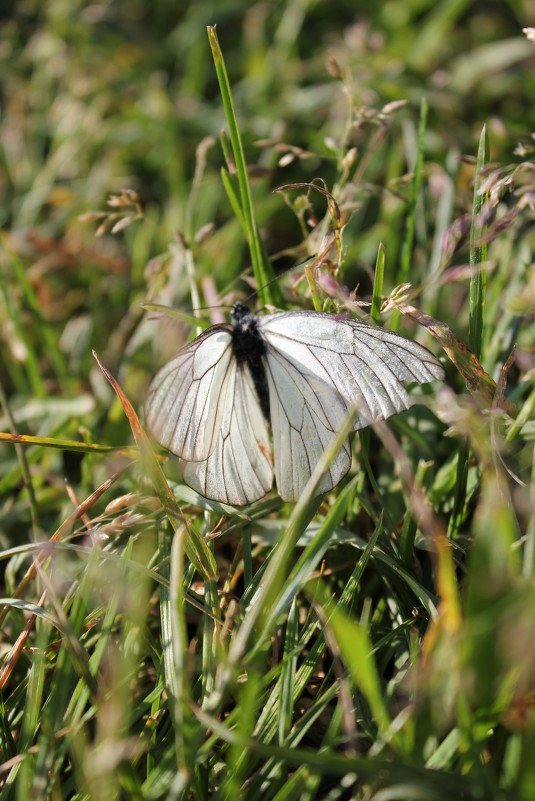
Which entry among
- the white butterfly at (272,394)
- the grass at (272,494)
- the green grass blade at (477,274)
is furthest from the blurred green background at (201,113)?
→ the green grass blade at (477,274)

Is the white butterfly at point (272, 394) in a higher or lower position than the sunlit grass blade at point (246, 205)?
lower

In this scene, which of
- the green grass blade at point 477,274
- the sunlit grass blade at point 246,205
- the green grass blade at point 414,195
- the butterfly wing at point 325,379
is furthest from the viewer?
the green grass blade at point 414,195

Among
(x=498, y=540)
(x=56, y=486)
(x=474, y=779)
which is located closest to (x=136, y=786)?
(x=474, y=779)

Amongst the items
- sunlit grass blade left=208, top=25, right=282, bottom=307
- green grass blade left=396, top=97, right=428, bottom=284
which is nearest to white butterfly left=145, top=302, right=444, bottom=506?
sunlit grass blade left=208, top=25, right=282, bottom=307

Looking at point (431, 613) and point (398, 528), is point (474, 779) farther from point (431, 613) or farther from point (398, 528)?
point (398, 528)

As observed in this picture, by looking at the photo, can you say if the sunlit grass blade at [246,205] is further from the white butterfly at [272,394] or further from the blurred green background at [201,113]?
the blurred green background at [201,113]

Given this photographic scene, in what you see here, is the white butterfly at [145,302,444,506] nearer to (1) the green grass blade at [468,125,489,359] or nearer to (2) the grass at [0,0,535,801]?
(2) the grass at [0,0,535,801]

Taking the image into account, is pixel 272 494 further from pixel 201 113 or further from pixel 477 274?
pixel 201 113

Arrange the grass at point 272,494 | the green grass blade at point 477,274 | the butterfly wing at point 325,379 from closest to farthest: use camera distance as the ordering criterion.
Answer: the grass at point 272,494, the butterfly wing at point 325,379, the green grass blade at point 477,274
